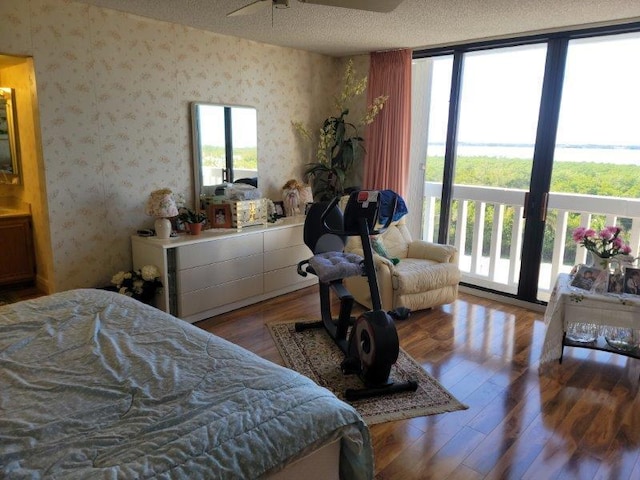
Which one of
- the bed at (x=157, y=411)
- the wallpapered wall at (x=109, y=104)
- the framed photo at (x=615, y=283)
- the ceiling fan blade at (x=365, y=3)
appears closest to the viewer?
the bed at (x=157, y=411)

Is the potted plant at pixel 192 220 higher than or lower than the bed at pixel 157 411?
higher

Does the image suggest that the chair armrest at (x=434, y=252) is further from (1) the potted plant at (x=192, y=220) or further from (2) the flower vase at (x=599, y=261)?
(1) the potted plant at (x=192, y=220)

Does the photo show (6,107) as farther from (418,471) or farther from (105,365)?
(418,471)

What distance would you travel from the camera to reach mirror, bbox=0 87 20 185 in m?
3.90

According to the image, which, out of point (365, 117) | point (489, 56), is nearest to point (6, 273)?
point (365, 117)

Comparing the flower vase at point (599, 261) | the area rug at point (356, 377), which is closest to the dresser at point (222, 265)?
the area rug at point (356, 377)

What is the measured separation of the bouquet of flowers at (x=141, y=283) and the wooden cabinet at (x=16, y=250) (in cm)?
121

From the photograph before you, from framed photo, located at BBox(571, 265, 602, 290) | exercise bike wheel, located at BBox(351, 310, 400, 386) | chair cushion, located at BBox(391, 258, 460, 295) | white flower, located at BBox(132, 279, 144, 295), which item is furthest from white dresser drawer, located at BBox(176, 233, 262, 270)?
framed photo, located at BBox(571, 265, 602, 290)

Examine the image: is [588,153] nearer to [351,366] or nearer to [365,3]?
[365,3]

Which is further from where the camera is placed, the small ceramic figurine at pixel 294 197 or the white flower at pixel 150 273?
the small ceramic figurine at pixel 294 197

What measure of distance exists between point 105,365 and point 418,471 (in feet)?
4.73

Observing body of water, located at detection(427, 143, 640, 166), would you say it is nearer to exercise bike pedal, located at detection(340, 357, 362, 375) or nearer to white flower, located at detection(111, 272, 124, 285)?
exercise bike pedal, located at detection(340, 357, 362, 375)

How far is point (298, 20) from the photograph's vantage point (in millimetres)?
3615

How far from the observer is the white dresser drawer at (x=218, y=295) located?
12.2ft
